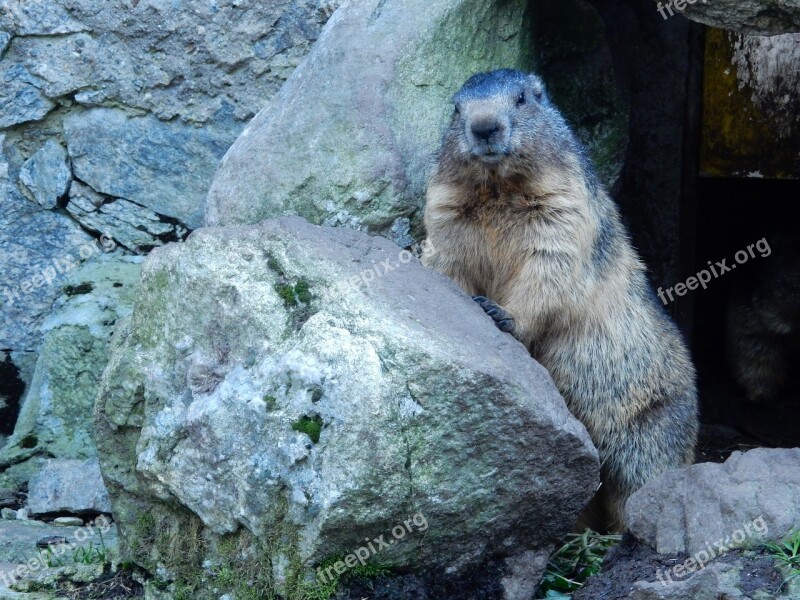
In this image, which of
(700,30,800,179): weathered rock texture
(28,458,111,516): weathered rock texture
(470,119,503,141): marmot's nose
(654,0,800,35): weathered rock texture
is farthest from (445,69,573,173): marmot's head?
(700,30,800,179): weathered rock texture

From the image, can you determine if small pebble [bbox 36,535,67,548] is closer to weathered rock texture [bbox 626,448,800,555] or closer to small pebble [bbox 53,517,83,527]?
small pebble [bbox 53,517,83,527]

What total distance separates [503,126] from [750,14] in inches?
55.9

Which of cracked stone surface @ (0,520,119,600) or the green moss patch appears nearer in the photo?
the green moss patch

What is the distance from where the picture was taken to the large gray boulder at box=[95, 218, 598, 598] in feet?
14.0

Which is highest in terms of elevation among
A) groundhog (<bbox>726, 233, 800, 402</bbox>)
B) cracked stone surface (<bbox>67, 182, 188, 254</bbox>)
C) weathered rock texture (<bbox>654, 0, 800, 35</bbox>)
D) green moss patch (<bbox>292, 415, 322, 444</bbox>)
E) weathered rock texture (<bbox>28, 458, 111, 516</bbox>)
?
weathered rock texture (<bbox>654, 0, 800, 35</bbox>)

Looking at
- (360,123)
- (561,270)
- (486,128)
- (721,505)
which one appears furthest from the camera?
(360,123)

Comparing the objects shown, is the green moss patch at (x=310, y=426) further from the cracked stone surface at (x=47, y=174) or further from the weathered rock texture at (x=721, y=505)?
the cracked stone surface at (x=47, y=174)

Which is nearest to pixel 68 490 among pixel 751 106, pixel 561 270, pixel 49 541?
pixel 49 541

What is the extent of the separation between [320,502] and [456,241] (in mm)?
1995

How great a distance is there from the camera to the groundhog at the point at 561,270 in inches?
216

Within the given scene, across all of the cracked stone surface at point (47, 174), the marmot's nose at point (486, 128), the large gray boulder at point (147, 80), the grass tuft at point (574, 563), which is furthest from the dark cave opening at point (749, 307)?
the cracked stone surface at point (47, 174)

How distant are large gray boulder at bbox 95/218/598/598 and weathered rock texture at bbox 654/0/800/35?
6.87 ft

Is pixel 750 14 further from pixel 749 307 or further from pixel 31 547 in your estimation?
pixel 31 547

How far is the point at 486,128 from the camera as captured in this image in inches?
208
